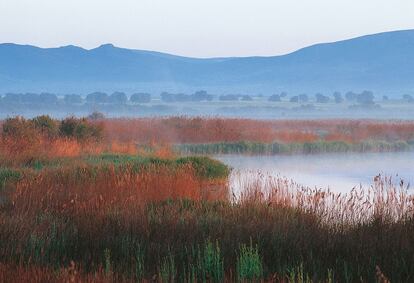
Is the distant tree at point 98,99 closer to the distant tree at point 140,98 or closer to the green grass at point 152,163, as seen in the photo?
the distant tree at point 140,98

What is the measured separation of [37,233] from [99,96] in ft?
392

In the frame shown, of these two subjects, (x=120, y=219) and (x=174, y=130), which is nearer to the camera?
(x=120, y=219)

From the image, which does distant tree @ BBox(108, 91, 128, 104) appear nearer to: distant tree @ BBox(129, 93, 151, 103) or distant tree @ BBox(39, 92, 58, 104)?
distant tree @ BBox(129, 93, 151, 103)

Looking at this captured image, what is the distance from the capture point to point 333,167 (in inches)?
1015

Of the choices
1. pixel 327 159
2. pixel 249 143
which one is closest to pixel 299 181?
pixel 327 159

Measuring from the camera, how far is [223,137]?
3278 cm

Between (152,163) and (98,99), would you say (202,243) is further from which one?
(98,99)

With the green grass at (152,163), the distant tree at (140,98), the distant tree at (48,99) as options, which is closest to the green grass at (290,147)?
the green grass at (152,163)

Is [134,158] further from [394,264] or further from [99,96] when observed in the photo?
[99,96]

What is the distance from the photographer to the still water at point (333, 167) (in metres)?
21.7

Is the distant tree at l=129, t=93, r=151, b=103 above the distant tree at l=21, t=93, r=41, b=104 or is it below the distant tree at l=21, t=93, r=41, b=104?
below

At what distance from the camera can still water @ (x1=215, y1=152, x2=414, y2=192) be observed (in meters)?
21.7

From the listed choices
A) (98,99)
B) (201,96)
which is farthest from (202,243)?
(201,96)

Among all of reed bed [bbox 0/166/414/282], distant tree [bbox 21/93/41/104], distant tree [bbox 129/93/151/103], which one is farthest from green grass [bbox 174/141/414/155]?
distant tree [bbox 129/93/151/103]
